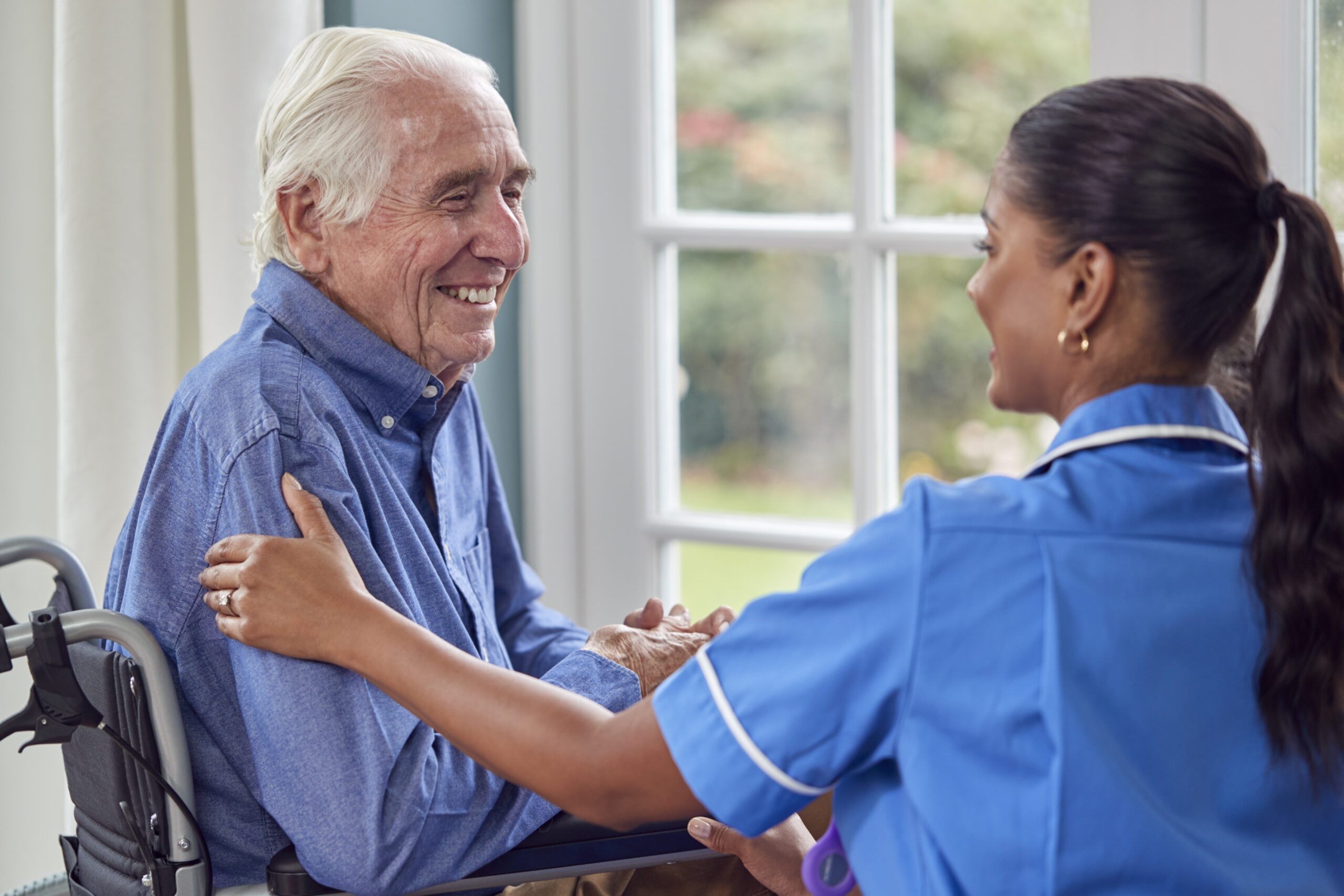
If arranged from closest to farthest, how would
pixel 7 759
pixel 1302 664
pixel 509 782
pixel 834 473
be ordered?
pixel 1302 664 → pixel 509 782 → pixel 7 759 → pixel 834 473

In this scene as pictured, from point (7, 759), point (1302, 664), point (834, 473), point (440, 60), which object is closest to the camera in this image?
point (1302, 664)

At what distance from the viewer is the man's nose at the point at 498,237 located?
1450mm

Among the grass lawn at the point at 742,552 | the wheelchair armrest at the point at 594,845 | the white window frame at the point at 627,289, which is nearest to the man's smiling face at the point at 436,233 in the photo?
the wheelchair armrest at the point at 594,845

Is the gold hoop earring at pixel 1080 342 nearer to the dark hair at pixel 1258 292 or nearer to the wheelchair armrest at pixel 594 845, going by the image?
the dark hair at pixel 1258 292

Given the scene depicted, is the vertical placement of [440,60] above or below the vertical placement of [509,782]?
above

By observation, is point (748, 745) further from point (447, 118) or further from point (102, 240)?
point (102, 240)

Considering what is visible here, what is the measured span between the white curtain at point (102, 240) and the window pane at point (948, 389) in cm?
101

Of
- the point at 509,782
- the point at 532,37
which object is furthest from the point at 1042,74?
the point at 509,782

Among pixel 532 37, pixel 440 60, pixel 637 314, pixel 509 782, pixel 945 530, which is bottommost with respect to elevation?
pixel 509 782

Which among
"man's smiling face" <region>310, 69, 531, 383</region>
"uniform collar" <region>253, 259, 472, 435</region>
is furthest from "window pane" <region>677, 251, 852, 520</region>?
"uniform collar" <region>253, 259, 472, 435</region>

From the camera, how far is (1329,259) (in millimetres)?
972

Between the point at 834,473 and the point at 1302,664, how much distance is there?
1286 mm

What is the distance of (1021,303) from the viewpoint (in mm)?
1057

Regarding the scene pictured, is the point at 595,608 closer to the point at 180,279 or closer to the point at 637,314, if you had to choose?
the point at 637,314
